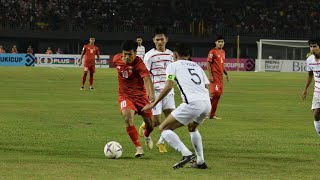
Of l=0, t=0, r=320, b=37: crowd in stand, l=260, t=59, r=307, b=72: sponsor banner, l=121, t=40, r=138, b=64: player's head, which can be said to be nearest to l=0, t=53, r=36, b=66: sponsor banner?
l=0, t=0, r=320, b=37: crowd in stand

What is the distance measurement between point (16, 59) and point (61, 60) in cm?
438

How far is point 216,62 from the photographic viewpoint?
2252 centimetres

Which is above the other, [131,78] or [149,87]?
[131,78]

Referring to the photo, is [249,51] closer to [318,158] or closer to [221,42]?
[221,42]

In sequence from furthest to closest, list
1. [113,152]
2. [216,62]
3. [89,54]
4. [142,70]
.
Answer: [89,54], [216,62], [142,70], [113,152]

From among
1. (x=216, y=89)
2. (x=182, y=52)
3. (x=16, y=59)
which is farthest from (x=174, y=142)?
(x=16, y=59)

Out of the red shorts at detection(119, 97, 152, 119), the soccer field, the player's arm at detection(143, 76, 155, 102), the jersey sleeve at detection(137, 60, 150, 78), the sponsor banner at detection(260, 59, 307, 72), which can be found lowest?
the sponsor banner at detection(260, 59, 307, 72)

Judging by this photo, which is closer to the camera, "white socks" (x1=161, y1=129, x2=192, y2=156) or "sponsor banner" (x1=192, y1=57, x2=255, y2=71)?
"white socks" (x1=161, y1=129, x2=192, y2=156)

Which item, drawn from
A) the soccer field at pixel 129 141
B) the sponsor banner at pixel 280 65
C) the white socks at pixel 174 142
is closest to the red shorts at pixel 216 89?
the soccer field at pixel 129 141

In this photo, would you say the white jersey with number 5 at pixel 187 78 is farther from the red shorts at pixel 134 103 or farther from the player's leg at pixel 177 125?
the red shorts at pixel 134 103

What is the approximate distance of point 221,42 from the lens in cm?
2191

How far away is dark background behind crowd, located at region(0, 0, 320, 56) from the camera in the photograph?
7188cm

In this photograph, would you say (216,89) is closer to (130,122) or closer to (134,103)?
(134,103)

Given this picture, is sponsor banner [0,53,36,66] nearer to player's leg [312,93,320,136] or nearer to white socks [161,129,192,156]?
player's leg [312,93,320,136]
